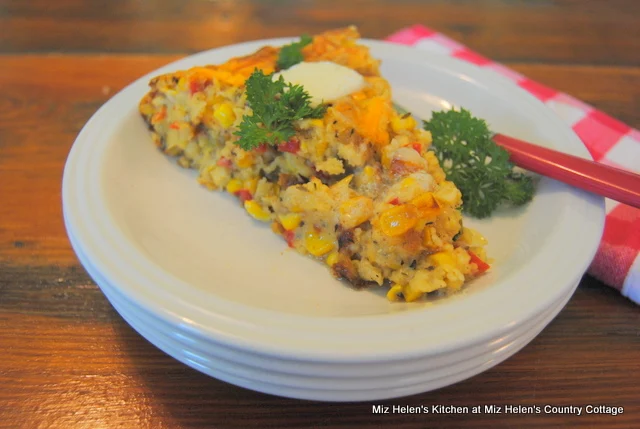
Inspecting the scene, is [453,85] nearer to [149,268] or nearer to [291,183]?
[291,183]

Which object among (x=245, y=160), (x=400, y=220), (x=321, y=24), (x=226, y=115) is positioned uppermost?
(x=400, y=220)

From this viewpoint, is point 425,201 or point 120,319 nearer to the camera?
point 425,201

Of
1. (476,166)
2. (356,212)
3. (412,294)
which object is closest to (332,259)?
Result: (356,212)

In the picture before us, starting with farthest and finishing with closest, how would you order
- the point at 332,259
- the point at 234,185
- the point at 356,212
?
the point at 234,185
the point at 332,259
the point at 356,212

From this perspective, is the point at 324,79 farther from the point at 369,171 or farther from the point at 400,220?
the point at 400,220

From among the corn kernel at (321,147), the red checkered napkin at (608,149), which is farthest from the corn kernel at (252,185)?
the red checkered napkin at (608,149)

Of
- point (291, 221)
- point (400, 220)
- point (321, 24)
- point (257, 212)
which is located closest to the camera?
point (400, 220)

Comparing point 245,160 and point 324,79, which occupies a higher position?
point 324,79

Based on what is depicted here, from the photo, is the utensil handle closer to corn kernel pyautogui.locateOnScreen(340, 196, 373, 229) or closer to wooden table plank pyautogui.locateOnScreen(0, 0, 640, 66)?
corn kernel pyautogui.locateOnScreen(340, 196, 373, 229)
